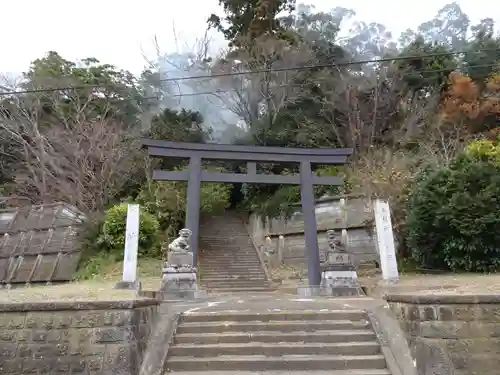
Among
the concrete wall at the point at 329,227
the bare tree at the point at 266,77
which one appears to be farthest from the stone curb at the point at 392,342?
the bare tree at the point at 266,77

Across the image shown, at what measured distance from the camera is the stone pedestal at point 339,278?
1033 centimetres

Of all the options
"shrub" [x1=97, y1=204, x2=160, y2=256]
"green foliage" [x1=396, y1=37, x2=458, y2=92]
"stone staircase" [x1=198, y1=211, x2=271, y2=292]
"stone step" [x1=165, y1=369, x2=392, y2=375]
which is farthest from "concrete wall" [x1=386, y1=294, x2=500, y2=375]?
"green foliage" [x1=396, y1=37, x2=458, y2=92]

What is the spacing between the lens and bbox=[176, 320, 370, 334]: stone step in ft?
21.1

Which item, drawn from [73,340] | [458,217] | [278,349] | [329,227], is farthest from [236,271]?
[73,340]

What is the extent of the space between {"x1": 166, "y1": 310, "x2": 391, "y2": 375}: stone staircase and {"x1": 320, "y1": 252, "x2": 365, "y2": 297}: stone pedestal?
3.61m

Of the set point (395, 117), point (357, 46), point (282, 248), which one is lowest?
point (282, 248)

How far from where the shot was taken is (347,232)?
52.1ft

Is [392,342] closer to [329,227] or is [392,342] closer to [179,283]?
[179,283]

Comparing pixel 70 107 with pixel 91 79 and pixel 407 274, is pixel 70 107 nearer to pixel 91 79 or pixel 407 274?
pixel 91 79

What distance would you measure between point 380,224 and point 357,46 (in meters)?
17.6

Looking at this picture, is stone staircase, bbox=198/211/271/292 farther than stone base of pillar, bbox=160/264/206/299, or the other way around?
stone staircase, bbox=198/211/271/292

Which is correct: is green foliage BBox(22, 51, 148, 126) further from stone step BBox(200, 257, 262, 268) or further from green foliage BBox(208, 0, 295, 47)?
stone step BBox(200, 257, 262, 268)

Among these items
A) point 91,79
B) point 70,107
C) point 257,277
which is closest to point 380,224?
point 257,277

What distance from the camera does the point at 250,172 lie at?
12.5m
